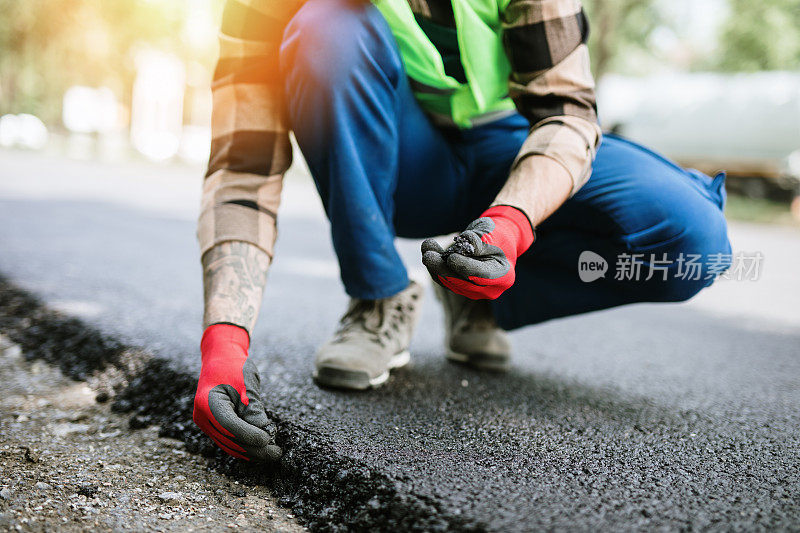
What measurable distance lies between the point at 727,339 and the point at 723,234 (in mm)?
1265

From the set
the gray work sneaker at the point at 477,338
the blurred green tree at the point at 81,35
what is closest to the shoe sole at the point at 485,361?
the gray work sneaker at the point at 477,338

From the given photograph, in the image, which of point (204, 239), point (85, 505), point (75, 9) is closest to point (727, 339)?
point (204, 239)

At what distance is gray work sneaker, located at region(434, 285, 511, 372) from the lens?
175cm

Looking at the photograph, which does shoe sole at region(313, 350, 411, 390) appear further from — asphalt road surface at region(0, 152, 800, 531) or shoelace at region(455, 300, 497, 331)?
shoelace at region(455, 300, 497, 331)

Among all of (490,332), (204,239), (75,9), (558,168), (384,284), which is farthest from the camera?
(75,9)

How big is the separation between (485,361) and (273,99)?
874 mm

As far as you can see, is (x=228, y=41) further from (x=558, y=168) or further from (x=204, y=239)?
(x=558, y=168)

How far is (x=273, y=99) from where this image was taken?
1.40m

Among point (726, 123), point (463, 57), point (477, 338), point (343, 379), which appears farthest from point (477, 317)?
point (726, 123)

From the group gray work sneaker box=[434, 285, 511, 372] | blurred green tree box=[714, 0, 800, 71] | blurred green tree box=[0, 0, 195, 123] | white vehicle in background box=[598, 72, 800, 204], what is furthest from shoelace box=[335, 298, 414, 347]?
blurred green tree box=[0, 0, 195, 123]

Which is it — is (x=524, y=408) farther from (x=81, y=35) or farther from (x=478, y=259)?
(x=81, y=35)

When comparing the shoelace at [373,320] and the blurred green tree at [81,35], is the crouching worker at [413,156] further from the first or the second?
the blurred green tree at [81,35]

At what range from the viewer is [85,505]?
1.06 meters

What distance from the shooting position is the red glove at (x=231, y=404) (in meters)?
1.04
